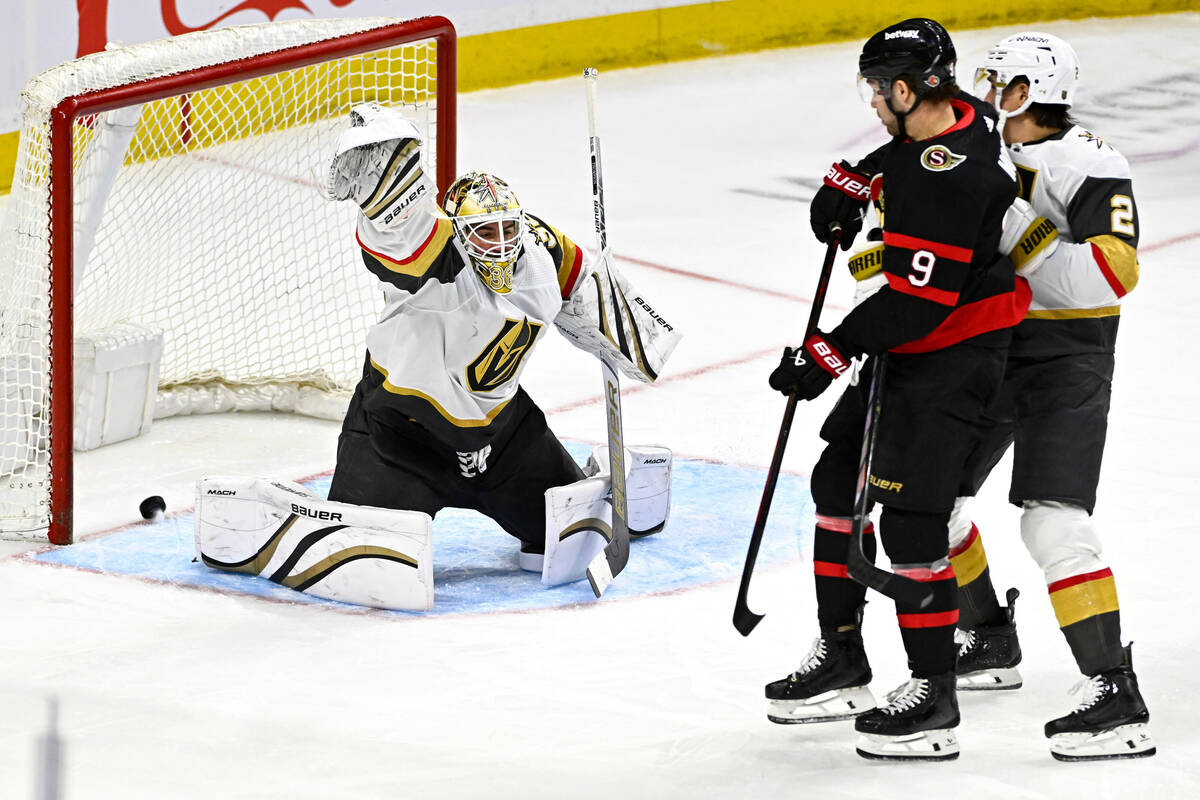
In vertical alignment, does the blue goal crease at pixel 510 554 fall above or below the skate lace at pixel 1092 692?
above

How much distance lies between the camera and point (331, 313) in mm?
5453

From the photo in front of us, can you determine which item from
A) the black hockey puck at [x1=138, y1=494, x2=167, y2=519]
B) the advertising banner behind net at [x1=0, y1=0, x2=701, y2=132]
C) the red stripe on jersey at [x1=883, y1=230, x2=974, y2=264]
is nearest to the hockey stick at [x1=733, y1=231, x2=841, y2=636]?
the red stripe on jersey at [x1=883, y1=230, x2=974, y2=264]

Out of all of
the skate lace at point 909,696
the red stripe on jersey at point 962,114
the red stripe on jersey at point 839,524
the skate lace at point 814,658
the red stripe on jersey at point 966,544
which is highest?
the red stripe on jersey at point 962,114

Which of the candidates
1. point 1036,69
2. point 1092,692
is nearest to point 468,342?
point 1036,69

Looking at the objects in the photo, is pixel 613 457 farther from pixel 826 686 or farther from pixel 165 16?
pixel 165 16

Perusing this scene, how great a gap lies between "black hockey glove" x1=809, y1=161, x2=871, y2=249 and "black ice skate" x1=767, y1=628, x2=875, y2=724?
0.68m

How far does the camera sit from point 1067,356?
3.02 meters

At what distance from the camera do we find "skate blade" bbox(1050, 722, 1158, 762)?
2.93 m

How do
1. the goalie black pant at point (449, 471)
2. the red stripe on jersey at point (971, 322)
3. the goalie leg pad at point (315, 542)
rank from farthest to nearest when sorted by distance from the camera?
the goalie black pant at point (449, 471) < the goalie leg pad at point (315, 542) < the red stripe on jersey at point (971, 322)

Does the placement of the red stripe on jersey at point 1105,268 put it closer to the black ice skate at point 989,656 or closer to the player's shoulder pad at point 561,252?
the black ice skate at point 989,656

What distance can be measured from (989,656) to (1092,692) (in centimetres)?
35

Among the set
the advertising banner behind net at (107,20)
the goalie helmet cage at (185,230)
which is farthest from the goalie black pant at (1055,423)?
the advertising banner behind net at (107,20)

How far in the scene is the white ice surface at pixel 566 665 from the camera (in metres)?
2.90

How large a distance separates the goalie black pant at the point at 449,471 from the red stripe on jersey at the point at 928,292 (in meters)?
1.25
